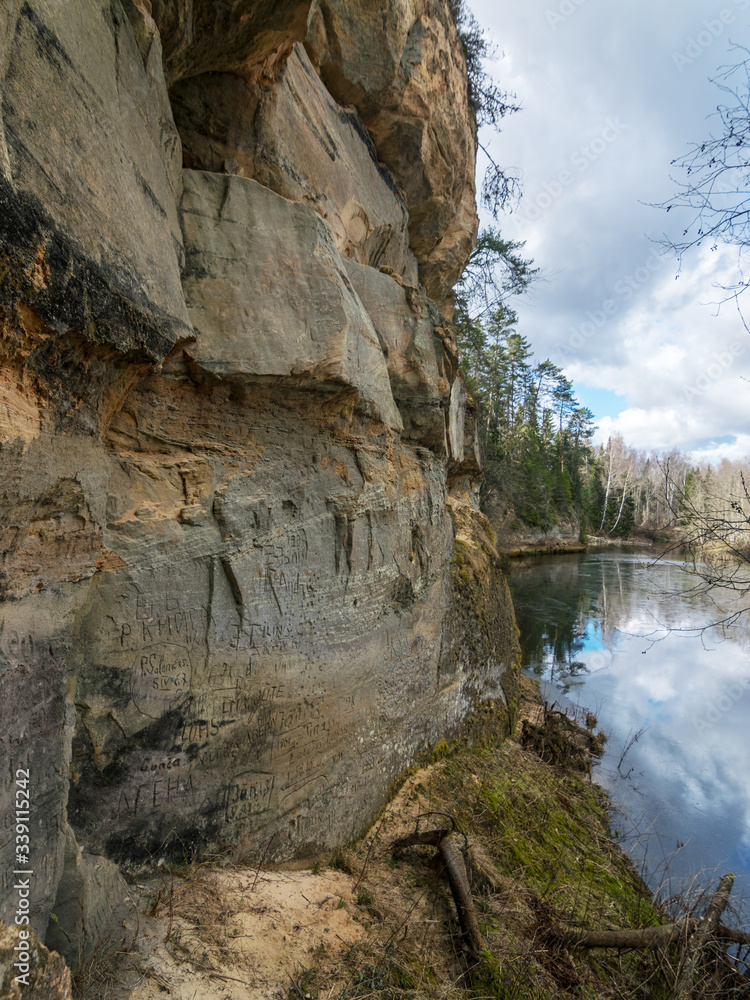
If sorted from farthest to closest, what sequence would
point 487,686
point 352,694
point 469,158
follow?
1. point 469,158
2. point 487,686
3. point 352,694

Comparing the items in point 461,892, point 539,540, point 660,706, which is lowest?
point 660,706

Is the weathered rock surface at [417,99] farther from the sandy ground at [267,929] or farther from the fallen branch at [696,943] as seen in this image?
the fallen branch at [696,943]

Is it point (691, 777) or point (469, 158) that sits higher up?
point (469, 158)

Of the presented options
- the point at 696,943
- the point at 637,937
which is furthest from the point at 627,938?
the point at 696,943

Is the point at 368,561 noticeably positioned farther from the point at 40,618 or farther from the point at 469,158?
the point at 469,158

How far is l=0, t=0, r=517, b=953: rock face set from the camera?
2158mm

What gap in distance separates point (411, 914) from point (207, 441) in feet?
12.3

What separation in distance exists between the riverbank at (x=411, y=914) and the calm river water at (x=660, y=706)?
81 cm

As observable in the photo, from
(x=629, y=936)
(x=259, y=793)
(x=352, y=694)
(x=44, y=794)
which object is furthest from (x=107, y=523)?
(x=629, y=936)

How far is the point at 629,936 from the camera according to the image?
3.70 m

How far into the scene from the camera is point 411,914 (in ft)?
11.9

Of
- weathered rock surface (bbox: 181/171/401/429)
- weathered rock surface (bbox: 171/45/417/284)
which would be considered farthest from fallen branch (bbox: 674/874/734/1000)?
weathered rock surface (bbox: 171/45/417/284)

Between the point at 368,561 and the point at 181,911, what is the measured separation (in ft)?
8.98

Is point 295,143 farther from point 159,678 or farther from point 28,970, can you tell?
point 28,970
